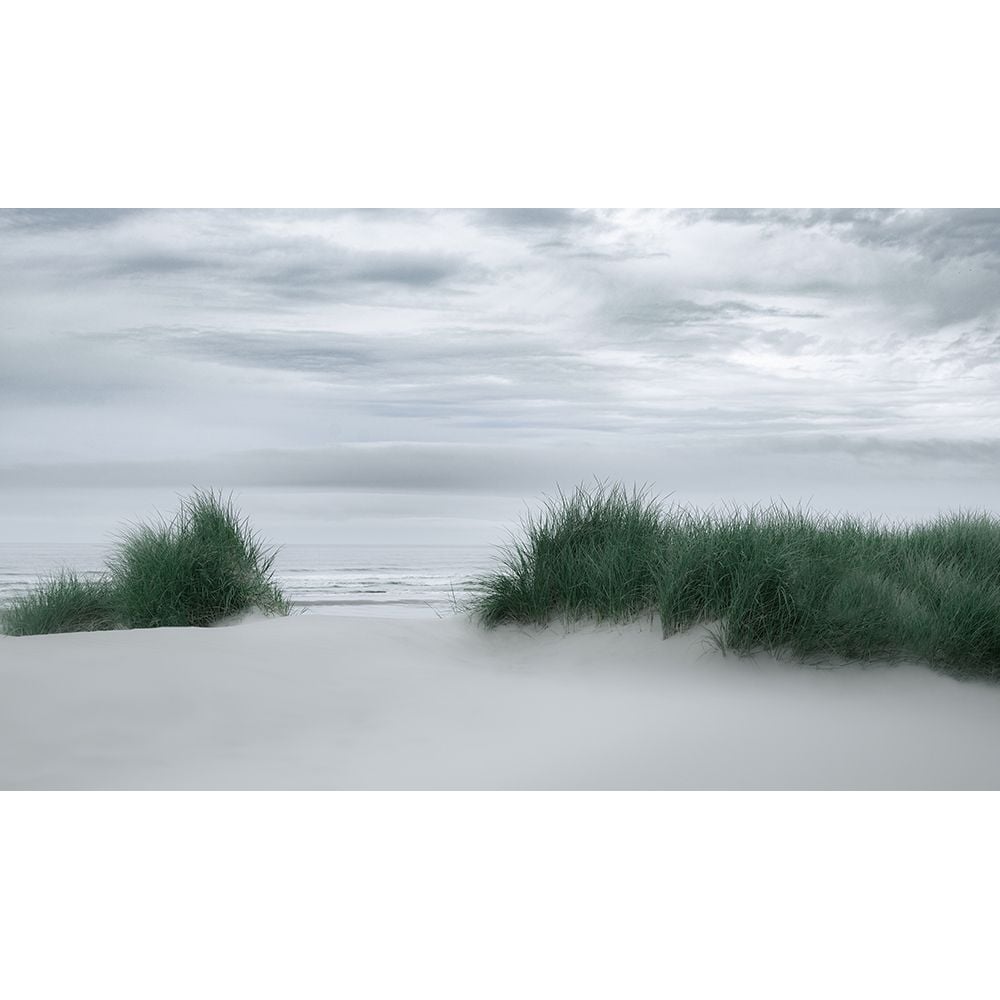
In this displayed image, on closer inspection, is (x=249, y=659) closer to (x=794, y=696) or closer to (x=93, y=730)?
(x=93, y=730)

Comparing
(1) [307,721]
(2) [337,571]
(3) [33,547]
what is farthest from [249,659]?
(3) [33,547]

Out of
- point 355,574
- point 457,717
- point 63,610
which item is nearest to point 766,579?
point 457,717

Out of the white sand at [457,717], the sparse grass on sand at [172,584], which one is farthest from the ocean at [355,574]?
the white sand at [457,717]

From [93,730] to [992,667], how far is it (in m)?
3.53

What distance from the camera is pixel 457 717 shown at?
3025mm

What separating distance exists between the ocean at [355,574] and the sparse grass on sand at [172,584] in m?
0.32

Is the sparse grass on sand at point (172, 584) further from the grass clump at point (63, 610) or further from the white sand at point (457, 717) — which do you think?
the white sand at point (457, 717)

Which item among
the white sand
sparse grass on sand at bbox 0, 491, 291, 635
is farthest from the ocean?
the white sand

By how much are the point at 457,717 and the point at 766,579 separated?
1.46 meters

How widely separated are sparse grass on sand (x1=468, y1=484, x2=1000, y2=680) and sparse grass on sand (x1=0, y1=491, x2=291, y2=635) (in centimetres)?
147

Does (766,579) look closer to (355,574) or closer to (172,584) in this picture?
(172,584)

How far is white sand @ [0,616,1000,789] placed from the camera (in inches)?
97.7

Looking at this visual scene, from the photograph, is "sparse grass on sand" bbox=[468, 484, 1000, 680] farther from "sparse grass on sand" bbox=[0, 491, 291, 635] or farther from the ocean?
"sparse grass on sand" bbox=[0, 491, 291, 635]

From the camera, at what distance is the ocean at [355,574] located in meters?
6.97
